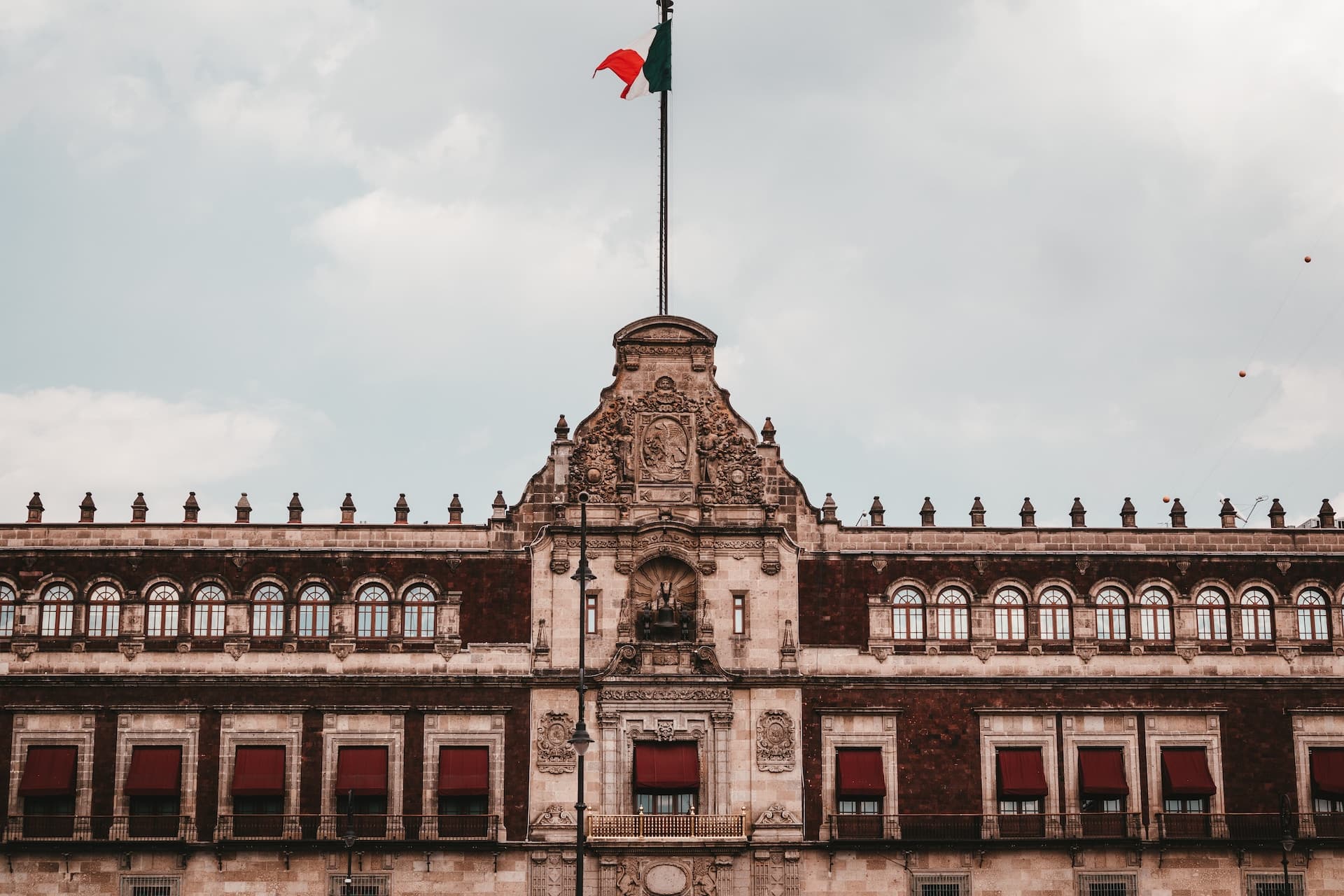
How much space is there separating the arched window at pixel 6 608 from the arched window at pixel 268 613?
795cm

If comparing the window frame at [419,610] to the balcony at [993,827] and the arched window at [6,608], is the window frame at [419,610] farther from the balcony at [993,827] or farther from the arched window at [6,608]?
the balcony at [993,827]

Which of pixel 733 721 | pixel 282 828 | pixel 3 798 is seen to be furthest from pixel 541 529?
pixel 3 798

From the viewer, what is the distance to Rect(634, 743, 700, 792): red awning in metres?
55.5

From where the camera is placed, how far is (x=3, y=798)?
55500 millimetres

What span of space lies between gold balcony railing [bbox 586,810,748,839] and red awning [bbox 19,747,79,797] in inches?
669

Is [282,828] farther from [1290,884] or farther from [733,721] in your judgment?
[1290,884]

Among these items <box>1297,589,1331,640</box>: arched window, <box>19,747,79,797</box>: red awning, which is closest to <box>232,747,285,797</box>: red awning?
<box>19,747,79,797</box>: red awning

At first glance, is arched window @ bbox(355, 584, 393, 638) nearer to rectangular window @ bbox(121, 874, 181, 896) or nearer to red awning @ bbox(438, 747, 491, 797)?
red awning @ bbox(438, 747, 491, 797)

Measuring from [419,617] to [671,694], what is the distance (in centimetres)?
883

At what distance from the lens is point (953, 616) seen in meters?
57.9

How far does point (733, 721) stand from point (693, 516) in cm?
695

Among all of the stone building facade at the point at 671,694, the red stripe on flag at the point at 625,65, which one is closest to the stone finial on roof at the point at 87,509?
the stone building facade at the point at 671,694

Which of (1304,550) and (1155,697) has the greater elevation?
(1304,550)

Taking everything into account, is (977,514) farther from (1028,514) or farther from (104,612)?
(104,612)
